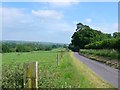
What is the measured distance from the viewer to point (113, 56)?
42.9 m

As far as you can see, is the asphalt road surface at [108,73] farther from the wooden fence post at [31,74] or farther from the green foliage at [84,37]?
the green foliage at [84,37]

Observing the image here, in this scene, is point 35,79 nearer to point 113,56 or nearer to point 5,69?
point 5,69

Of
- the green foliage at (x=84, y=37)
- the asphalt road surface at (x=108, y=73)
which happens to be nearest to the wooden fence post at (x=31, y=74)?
the asphalt road surface at (x=108, y=73)

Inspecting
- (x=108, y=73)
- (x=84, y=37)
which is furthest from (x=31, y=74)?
(x=84, y=37)

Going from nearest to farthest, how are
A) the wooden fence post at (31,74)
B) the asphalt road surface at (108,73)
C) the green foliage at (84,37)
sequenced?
the wooden fence post at (31,74), the asphalt road surface at (108,73), the green foliage at (84,37)

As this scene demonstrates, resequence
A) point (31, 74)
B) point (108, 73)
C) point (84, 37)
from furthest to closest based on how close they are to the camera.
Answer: point (84, 37) → point (108, 73) → point (31, 74)

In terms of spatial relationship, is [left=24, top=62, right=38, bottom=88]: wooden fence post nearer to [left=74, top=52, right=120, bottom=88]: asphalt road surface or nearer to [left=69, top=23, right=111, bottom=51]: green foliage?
[left=74, top=52, right=120, bottom=88]: asphalt road surface

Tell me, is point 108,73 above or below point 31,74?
below

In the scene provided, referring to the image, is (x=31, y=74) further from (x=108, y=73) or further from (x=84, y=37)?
(x=84, y=37)

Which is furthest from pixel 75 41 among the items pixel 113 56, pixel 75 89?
pixel 75 89

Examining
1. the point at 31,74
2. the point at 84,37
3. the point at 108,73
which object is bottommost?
the point at 108,73

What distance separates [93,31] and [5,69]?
427 ft

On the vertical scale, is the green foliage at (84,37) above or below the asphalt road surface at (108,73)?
above

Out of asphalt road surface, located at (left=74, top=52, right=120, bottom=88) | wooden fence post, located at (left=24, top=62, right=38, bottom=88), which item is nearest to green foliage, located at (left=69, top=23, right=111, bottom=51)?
asphalt road surface, located at (left=74, top=52, right=120, bottom=88)
